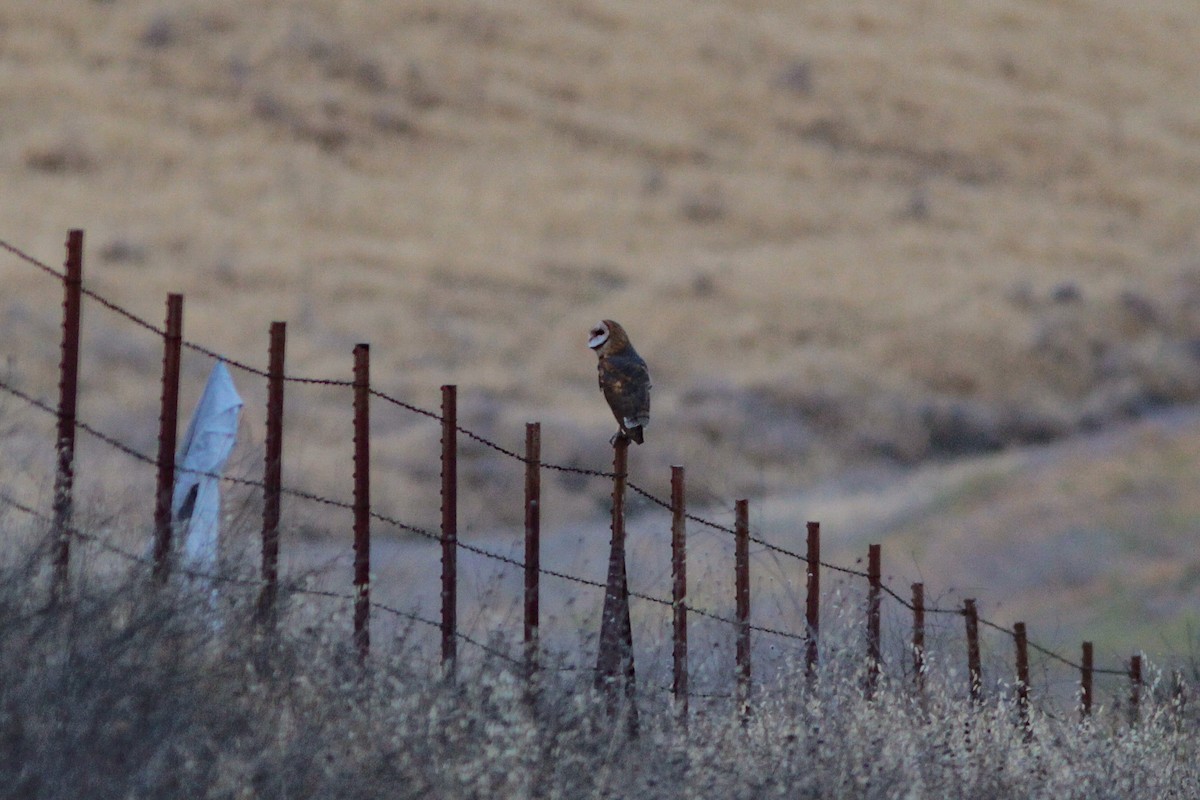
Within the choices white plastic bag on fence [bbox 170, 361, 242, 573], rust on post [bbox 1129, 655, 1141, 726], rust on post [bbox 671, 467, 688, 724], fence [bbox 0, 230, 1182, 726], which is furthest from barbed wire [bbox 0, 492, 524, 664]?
rust on post [bbox 1129, 655, 1141, 726]

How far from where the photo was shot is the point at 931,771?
870cm

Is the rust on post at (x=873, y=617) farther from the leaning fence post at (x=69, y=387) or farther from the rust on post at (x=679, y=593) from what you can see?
the leaning fence post at (x=69, y=387)

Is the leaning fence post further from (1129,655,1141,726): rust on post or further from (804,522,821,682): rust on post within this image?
(1129,655,1141,726): rust on post

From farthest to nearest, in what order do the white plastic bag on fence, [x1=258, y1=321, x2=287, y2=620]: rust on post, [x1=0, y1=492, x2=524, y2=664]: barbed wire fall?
the white plastic bag on fence, [x1=258, y1=321, x2=287, y2=620]: rust on post, [x1=0, y1=492, x2=524, y2=664]: barbed wire

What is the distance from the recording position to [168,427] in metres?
A: 8.02

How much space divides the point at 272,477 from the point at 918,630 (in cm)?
522

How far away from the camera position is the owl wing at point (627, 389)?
32.9 ft

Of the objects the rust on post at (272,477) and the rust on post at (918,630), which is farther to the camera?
the rust on post at (918,630)

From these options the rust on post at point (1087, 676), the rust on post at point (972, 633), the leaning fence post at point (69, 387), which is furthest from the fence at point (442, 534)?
the rust on post at point (1087, 676)

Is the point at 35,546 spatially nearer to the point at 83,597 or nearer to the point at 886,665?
the point at 83,597

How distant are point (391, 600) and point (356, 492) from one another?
84 centimetres

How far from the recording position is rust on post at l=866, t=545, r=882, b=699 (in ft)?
36.1

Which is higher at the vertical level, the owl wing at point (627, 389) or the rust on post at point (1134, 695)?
the owl wing at point (627, 389)

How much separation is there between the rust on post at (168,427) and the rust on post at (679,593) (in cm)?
303
